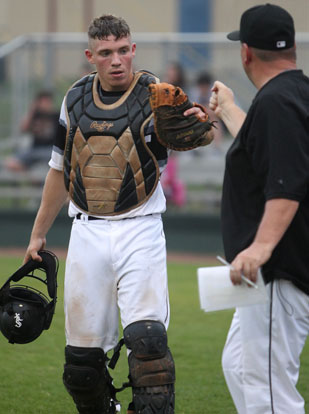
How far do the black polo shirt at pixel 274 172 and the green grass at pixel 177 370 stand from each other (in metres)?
2.19

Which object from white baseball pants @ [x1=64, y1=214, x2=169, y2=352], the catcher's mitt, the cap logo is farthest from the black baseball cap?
white baseball pants @ [x1=64, y1=214, x2=169, y2=352]

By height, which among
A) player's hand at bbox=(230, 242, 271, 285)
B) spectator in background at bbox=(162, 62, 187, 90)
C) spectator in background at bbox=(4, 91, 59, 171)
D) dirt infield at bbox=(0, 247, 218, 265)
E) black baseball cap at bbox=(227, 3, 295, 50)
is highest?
black baseball cap at bbox=(227, 3, 295, 50)

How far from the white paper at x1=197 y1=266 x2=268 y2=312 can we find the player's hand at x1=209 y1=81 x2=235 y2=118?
1.12 m

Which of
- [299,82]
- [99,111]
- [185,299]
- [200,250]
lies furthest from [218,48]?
[299,82]

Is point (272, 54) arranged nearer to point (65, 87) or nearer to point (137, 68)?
point (137, 68)

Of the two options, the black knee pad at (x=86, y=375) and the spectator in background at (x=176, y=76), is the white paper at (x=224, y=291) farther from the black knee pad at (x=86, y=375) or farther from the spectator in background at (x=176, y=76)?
the spectator in background at (x=176, y=76)

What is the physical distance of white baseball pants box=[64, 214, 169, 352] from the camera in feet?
15.5

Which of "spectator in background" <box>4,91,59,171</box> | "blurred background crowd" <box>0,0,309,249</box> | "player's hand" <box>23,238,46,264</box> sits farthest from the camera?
"spectator in background" <box>4,91,59,171</box>

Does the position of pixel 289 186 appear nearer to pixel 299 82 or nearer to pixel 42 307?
pixel 299 82

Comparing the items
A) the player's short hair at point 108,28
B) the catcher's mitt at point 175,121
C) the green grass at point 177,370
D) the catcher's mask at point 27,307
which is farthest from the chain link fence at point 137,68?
the catcher's mitt at point 175,121

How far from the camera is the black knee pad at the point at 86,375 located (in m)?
4.87

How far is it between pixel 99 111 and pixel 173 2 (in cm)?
1759

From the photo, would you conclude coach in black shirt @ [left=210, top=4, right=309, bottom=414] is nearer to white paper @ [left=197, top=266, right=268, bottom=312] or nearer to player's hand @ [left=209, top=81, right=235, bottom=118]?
white paper @ [left=197, top=266, right=268, bottom=312]

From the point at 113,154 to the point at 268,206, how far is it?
4.55 feet
